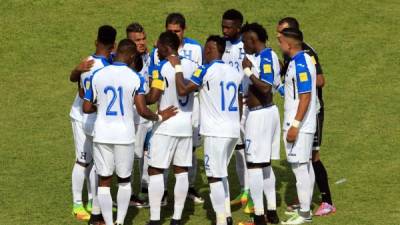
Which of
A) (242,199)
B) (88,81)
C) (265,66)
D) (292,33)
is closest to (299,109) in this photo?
(265,66)

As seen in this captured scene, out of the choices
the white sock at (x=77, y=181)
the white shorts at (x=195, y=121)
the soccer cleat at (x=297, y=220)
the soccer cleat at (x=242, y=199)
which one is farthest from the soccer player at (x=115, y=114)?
the soccer cleat at (x=297, y=220)

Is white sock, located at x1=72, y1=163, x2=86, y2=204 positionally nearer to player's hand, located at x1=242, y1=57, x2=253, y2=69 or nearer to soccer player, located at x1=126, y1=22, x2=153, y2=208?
soccer player, located at x1=126, y1=22, x2=153, y2=208

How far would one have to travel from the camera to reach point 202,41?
2170cm

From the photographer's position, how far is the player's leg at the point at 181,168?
510 inches

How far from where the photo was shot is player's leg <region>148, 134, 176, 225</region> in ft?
42.1

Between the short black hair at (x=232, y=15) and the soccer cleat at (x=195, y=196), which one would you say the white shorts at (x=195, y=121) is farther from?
the short black hair at (x=232, y=15)

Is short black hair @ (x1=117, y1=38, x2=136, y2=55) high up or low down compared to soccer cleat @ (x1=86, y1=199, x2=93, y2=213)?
up

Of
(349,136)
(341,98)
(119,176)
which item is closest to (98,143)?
(119,176)

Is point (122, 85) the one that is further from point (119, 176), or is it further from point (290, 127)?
point (290, 127)

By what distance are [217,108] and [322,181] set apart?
233 cm

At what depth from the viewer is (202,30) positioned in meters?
22.1

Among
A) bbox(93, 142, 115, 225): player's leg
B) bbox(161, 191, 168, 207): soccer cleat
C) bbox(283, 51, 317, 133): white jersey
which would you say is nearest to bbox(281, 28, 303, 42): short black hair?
bbox(283, 51, 317, 133): white jersey

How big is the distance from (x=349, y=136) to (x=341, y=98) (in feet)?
6.64

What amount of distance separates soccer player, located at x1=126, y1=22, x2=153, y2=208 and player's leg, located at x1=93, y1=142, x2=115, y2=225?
4.73ft
